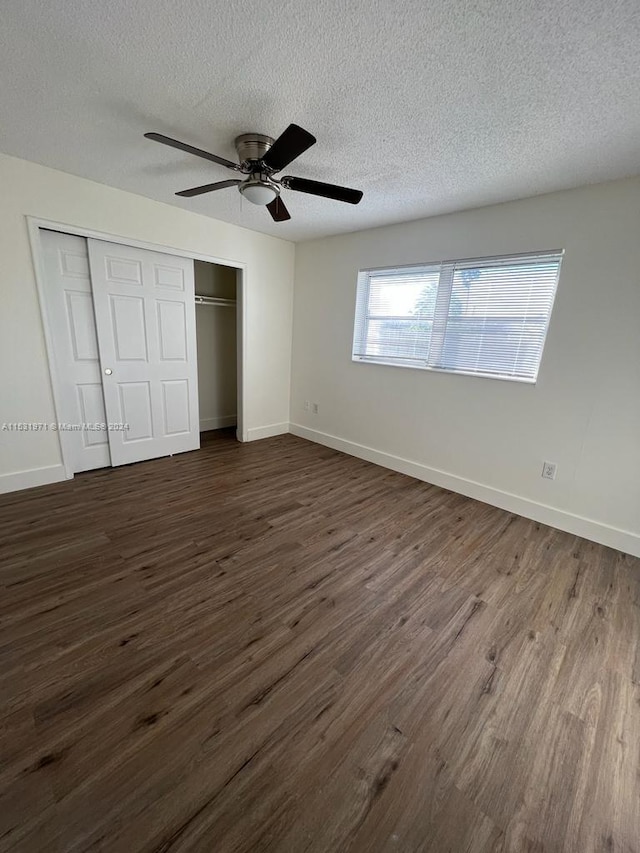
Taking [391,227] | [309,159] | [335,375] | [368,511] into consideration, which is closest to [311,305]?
[335,375]

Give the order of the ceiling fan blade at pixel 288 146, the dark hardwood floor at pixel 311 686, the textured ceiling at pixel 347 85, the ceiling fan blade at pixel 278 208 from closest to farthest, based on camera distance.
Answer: the dark hardwood floor at pixel 311 686
the textured ceiling at pixel 347 85
the ceiling fan blade at pixel 288 146
the ceiling fan blade at pixel 278 208

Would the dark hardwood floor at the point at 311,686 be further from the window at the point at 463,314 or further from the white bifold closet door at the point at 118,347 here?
the window at the point at 463,314

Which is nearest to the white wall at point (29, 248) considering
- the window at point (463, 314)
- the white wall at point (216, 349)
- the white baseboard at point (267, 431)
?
the white wall at point (216, 349)

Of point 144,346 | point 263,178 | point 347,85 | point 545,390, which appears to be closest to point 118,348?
point 144,346

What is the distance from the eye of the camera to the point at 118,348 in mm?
3260

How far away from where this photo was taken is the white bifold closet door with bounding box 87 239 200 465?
313 centimetres

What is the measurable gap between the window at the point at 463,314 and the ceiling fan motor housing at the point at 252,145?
5.96ft

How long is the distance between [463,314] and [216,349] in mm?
3122

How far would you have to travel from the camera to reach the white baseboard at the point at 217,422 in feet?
15.5

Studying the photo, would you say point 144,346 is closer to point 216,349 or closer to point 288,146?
point 216,349

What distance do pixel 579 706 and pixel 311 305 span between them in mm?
4131

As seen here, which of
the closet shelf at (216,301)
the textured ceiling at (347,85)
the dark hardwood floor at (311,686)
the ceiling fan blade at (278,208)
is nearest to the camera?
the dark hardwood floor at (311,686)

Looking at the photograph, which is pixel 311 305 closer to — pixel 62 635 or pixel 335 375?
Result: pixel 335 375

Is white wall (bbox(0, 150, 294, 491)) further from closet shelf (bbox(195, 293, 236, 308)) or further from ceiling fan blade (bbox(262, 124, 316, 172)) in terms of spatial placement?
ceiling fan blade (bbox(262, 124, 316, 172))
